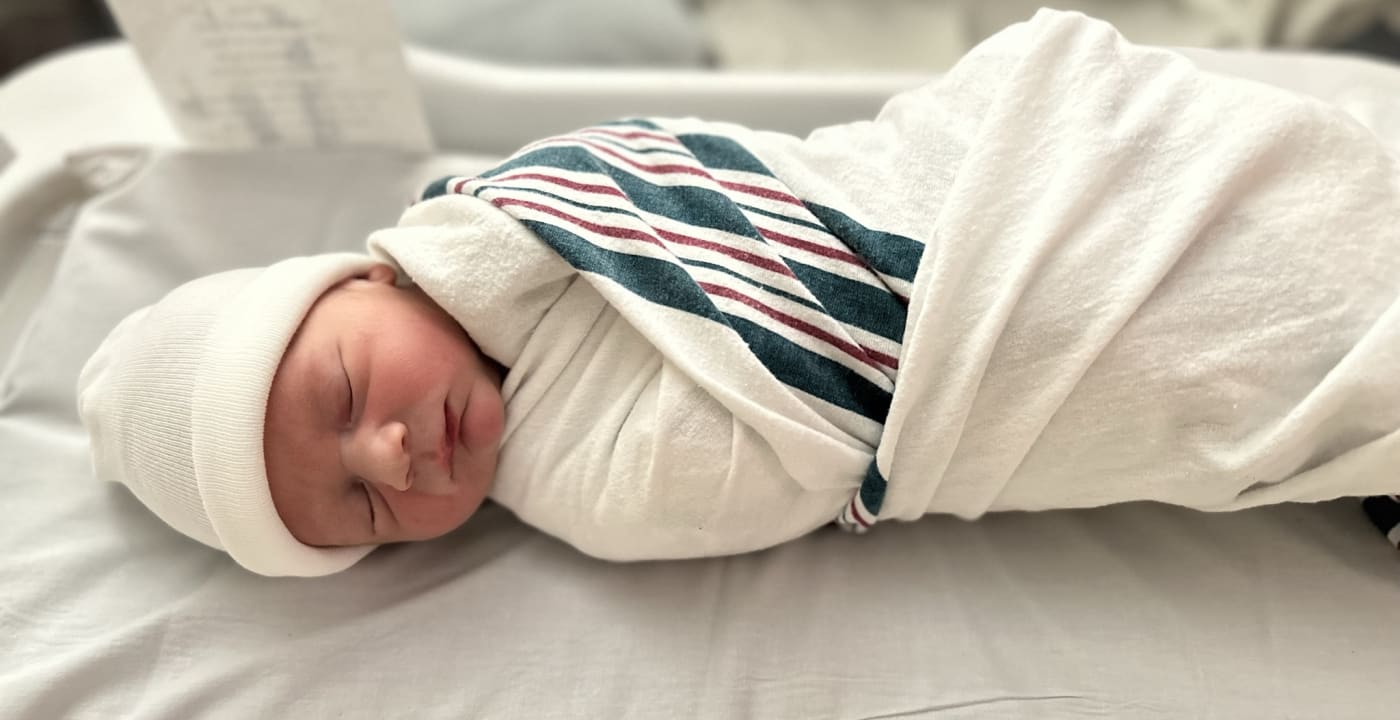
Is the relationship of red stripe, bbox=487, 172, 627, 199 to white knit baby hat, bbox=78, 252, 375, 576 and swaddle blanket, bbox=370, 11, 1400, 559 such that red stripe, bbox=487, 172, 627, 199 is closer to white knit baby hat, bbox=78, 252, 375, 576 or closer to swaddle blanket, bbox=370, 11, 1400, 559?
swaddle blanket, bbox=370, 11, 1400, 559

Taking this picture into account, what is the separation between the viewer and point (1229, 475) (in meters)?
0.63

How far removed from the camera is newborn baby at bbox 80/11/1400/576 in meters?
0.62

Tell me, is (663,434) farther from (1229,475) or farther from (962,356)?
(1229,475)

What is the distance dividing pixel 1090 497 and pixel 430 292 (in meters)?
0.53

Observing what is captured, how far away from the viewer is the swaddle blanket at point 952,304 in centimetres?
62

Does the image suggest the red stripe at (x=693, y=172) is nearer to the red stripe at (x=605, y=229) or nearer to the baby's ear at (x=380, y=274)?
the red stripe at (x=605, y=229)

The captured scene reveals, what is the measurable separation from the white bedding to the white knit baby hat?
0.25 feet

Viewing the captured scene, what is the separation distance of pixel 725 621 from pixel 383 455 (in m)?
0.30

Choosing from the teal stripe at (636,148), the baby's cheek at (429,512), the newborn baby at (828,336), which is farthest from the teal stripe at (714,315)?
the baby's cheek at (429,512)

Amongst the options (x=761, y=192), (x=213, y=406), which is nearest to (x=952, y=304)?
(x=761, y=192)

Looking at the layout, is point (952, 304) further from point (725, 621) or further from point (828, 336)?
point (725, 621)

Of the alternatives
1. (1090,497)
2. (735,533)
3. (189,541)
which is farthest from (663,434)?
(189,541)

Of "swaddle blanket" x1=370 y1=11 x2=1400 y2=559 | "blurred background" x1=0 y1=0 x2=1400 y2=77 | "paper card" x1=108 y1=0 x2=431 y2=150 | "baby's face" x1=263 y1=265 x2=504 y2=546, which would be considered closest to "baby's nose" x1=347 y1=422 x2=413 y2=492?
"baby's face" x1=263 y1=265 x2=504 y2=546

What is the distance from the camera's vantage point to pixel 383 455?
0.65 metres
